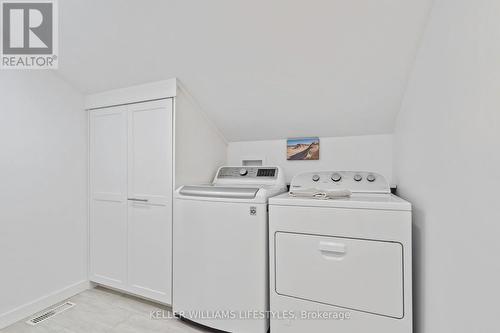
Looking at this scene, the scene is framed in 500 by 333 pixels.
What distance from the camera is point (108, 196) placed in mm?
2072

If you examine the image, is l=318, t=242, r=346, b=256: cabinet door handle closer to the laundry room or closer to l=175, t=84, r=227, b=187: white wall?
the laundry room

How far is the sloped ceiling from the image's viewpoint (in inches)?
47.8

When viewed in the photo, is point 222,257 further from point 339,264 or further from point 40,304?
point 40,304

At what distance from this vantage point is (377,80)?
1.47 m

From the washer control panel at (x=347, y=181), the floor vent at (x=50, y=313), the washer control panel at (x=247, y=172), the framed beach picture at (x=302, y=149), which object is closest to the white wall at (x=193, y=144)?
the washer control panel at (x=247, y=172)

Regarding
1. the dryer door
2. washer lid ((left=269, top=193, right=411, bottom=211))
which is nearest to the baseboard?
the dryer door

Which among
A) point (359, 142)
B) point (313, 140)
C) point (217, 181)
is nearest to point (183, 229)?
point (217, 181)

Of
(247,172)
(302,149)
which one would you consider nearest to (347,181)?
(302,149)

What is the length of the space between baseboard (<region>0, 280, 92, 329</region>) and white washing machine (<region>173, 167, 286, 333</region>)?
1.08 meters

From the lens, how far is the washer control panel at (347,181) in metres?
1.67

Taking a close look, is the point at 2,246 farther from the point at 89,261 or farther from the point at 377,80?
the point at 377,80

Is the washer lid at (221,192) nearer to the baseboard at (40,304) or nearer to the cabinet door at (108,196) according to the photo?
the cabinet door at (108,196)

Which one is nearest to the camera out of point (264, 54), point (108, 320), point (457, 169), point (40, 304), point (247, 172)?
point (457, 169)

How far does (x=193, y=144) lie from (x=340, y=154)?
127cm
